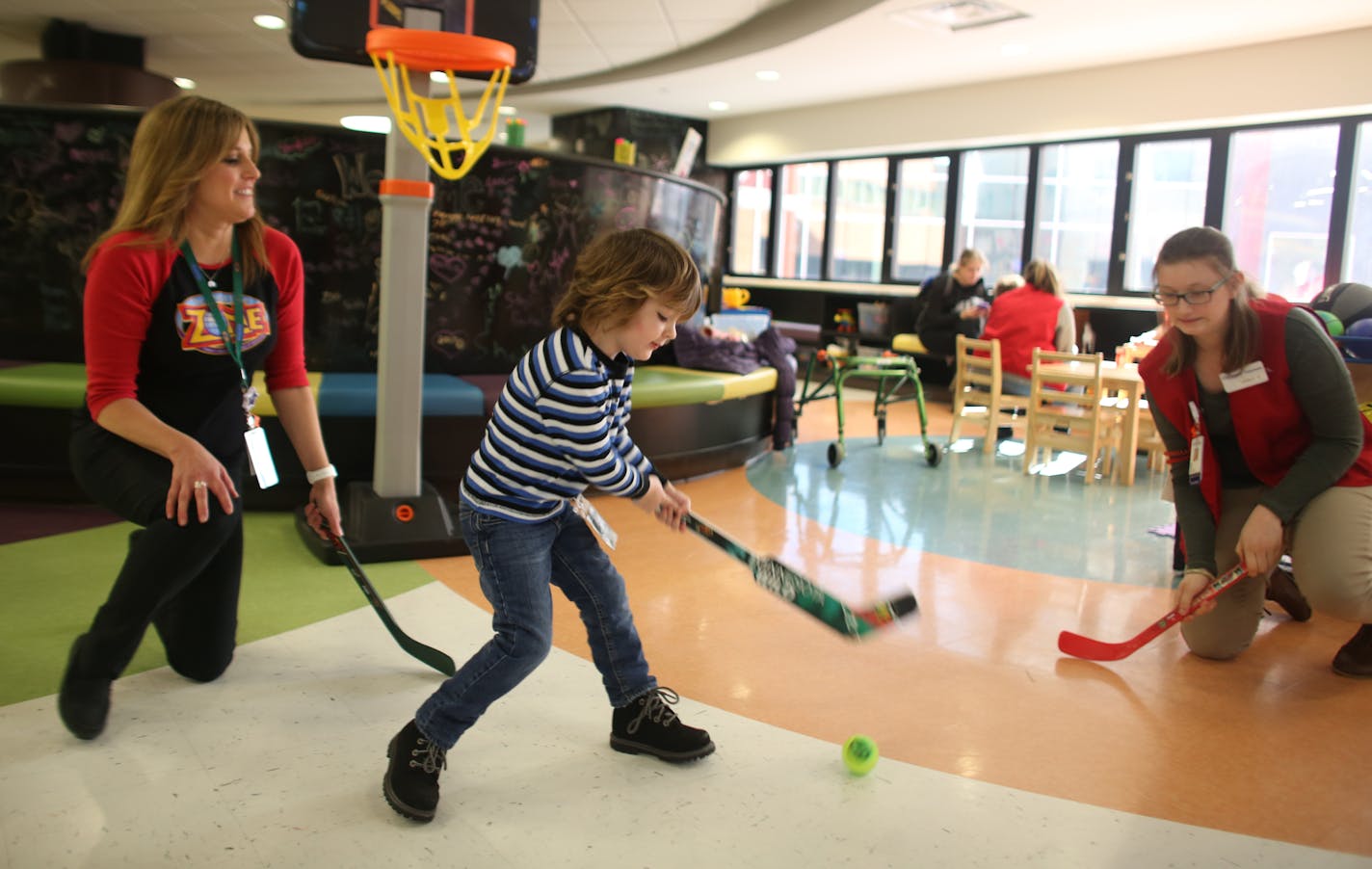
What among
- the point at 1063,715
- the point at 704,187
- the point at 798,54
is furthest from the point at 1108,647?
the point at 798,54

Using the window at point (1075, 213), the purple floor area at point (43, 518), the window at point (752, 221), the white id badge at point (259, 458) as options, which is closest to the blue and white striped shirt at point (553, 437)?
the white id badge at point (259, 458)

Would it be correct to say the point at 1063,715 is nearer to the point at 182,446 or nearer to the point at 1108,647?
the point at 1108,647

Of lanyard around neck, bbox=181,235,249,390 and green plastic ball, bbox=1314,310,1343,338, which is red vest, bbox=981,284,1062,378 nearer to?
green plastic ball, bbox=1314,310,1343,338

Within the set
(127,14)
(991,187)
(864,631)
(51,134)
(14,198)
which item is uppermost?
(127,14)

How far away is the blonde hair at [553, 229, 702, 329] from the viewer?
177 centimetres

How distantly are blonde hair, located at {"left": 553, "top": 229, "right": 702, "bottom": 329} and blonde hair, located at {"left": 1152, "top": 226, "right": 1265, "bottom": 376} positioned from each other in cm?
131

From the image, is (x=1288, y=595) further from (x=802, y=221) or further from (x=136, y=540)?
(x=802, y=221)

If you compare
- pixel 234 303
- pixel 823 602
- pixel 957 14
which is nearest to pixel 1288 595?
pixel 823 602

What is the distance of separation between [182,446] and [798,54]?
757cm

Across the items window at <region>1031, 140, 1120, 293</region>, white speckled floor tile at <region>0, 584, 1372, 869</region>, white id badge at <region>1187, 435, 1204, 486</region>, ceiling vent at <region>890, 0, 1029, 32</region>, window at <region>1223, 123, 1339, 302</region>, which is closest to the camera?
white speckled floor tile at <region>0, 584, 1372, 869</region>

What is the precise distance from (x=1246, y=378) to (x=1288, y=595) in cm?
103

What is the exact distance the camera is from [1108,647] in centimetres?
274

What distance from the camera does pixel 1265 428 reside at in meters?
2.57

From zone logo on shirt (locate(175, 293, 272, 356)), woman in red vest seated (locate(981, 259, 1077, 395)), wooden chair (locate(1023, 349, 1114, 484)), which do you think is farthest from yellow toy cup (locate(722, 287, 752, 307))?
zone logo on shirt (locate(175, 293, 272, 356))
